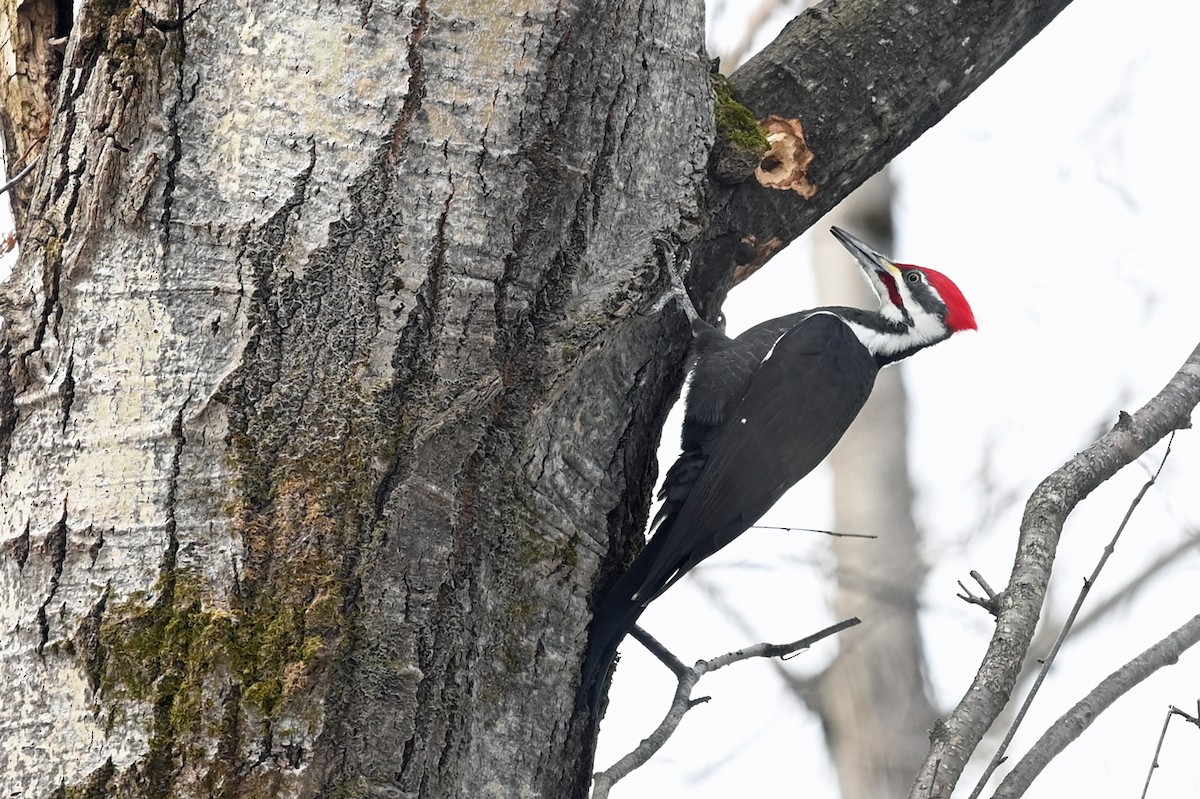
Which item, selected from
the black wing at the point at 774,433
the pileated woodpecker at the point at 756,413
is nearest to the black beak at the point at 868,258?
the pileated woodpecker at the point at 756,413

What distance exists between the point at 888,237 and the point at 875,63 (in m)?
4.23

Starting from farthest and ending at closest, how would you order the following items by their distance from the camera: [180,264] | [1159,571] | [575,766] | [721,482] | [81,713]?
[1159,571], [721,482], [575,766], [180,264], [81,713]

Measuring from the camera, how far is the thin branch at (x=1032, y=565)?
1543 mm

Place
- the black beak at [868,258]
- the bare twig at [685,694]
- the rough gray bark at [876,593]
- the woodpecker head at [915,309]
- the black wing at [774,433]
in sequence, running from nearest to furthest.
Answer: the bare twig at [685,694] → the black wing at [774,433] → the woodpecker head at [915,309] → the black beak at [868,258] → the rough gray bark at [876,593]

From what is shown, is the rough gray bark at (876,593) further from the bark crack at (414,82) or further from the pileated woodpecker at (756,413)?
the bark crack at (414,82)

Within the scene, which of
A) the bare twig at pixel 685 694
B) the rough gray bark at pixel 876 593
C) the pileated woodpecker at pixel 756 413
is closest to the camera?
the bare twig at pixel 685 694

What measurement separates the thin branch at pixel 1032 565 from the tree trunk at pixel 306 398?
0.60 metres

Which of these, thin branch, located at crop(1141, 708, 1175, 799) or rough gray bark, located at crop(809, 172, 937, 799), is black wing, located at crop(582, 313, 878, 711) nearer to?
thin branch, located at crop(1141, 708, 1175, 799)

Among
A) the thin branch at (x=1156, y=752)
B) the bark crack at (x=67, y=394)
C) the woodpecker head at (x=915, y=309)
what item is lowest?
the thin branch at (x=1156, y=752)

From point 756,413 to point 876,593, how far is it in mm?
3096

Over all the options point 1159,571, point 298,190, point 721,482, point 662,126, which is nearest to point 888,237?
point 1159,571

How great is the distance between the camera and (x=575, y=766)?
189cm

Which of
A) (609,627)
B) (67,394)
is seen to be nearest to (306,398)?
(67,394)

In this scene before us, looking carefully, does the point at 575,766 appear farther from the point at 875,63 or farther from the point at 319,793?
the point at 875,63
